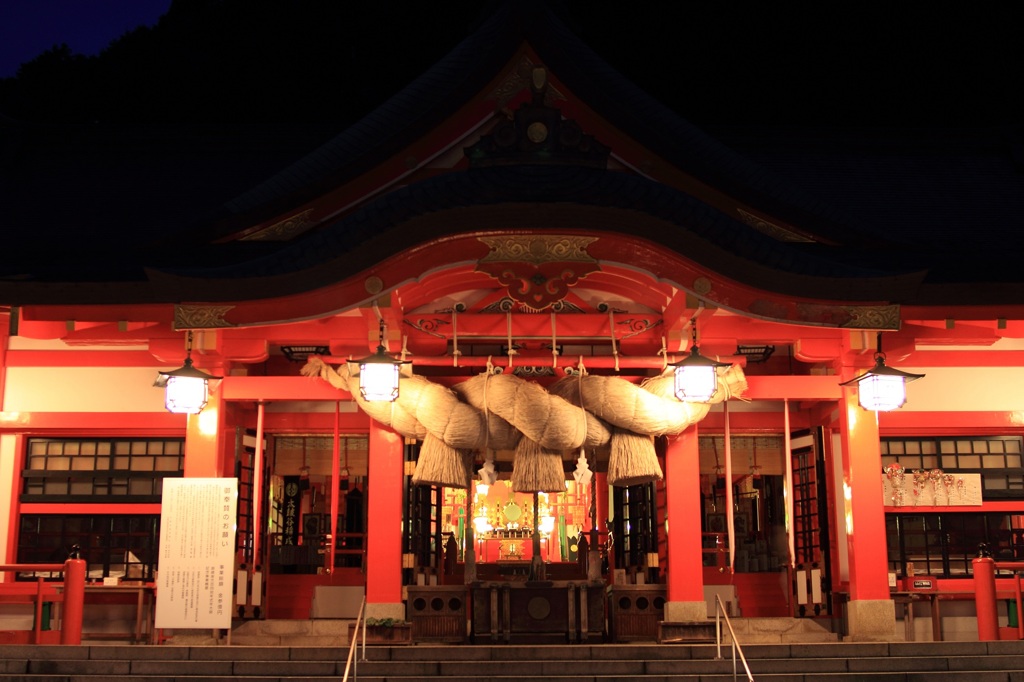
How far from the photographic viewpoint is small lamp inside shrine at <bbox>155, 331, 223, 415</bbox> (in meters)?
9.71

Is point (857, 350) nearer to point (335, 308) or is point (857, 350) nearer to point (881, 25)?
point (335, 308)

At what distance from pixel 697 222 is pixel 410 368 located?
3.15 m

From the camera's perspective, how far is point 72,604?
30.6ft

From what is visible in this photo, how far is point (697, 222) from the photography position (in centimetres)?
920

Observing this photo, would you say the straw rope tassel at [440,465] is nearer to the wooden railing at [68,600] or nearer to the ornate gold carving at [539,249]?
the ornate gold carving at [539,249]

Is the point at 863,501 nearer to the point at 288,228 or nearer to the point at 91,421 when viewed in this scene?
the point at 288,228

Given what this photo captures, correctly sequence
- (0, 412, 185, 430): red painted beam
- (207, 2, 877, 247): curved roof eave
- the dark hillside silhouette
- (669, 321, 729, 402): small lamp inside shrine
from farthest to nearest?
the dark hillside silhouette
(0, 412, 185, 430): red painted beam
(207, 2, 877, 247): curved roof eave
(669, 321, 729, 402): small lamp inside shrine

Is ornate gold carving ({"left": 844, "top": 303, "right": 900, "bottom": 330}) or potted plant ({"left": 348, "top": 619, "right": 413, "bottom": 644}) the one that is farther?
potted plant ({"left": 348, "top": 619, "right": 413, "bottom": 644})

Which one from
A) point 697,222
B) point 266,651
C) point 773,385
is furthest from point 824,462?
point 266,651

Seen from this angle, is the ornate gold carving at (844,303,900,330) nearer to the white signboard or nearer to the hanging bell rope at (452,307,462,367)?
the hanging bell rope at (452,307,462,367)

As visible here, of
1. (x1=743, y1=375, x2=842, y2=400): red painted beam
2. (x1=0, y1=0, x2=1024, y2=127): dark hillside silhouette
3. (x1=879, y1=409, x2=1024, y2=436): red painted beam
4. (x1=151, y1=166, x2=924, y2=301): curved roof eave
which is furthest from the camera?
(x1=0, y1=0, x2=1024, y2=127): dark hillside silhouette

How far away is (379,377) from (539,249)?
1790mm

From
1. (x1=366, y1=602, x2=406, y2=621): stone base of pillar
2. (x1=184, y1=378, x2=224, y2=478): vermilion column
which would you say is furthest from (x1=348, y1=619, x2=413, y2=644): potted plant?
(x1=184, y1=378, x2=224, y2=478): vermilion column

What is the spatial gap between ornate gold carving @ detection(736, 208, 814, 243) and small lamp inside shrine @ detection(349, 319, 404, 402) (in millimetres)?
3828
